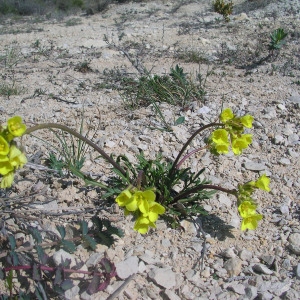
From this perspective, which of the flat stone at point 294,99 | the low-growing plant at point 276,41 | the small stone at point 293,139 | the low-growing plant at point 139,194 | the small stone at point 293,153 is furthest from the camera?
the low-growing plant at point 276,41

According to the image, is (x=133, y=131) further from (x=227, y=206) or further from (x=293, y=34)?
(x=293, y=34)

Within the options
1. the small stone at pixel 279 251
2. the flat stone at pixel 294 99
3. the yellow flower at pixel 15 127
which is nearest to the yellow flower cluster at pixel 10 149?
the yellow flower at pixel 15 127

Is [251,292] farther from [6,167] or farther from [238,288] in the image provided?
[6,167]

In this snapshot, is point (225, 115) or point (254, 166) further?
point (254, 166)

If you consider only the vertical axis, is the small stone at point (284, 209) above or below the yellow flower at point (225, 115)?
below

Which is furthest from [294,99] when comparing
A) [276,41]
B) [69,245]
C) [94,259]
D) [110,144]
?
[69,245]

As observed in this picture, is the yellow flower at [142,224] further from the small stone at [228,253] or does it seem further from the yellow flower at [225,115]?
the yellow flower at [225,115]

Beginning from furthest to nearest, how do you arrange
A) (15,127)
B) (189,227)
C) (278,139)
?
1. (278,139)
2. (189,227)
3. (15,127)
